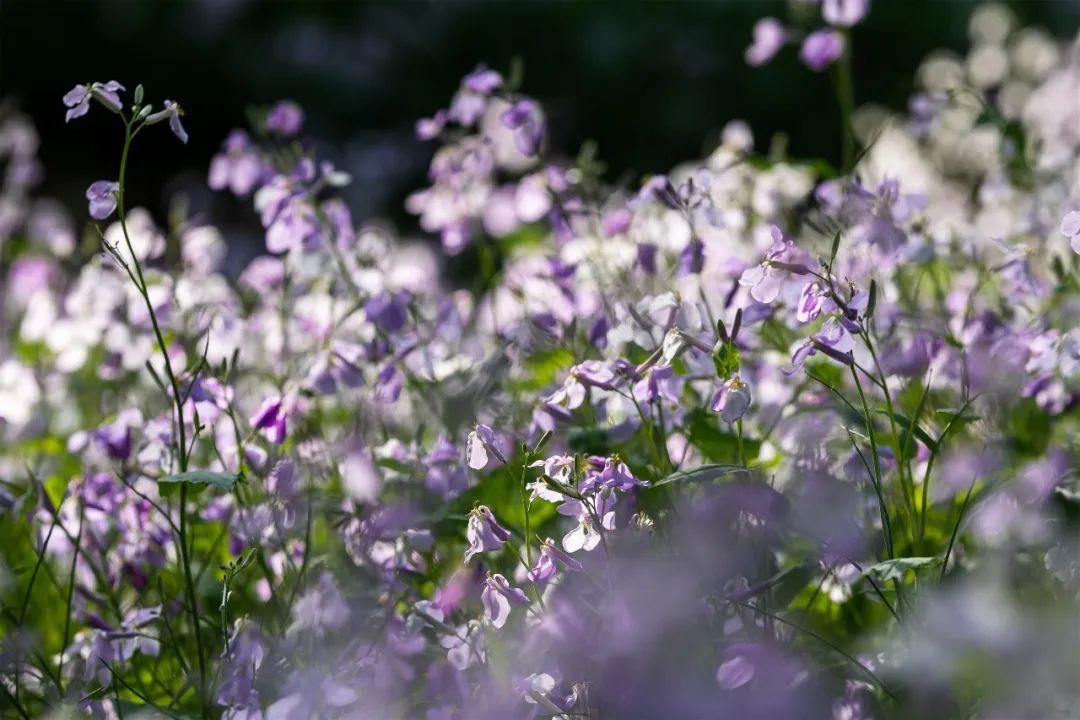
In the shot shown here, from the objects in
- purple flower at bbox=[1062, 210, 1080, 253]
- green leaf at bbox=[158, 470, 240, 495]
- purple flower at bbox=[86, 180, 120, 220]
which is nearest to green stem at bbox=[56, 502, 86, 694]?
green leaf at bbox=[158, 470, 240, 495]

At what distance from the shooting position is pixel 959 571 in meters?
1.50

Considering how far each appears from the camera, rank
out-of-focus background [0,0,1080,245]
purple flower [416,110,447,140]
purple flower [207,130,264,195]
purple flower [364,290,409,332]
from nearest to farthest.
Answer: purple flower [364,290,409,332], purple flower [416,110,447,140], purple flower [207,130,264,195], out-of-focus background [0,0,1080,245]

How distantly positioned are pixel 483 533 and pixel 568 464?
113 millimetres

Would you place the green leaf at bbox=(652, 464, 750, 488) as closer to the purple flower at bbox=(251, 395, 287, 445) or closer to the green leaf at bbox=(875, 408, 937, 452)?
the green leaf at bbox=(875, 408, 937, 452)

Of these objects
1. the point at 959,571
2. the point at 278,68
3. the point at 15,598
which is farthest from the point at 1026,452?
the point at 278,68

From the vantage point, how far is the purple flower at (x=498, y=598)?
133cm

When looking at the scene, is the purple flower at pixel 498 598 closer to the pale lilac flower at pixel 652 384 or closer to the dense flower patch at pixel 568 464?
the dense flower patch at pixel 568 464

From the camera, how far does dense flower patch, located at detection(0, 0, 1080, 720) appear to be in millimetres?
1309

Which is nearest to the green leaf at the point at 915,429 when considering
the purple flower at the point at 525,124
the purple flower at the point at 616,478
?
the purple flower at the point at 616,478

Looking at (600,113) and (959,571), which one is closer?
(959,571)

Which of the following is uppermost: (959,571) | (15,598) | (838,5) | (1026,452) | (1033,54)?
(1033,54)

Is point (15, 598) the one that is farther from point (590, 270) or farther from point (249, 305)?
point (590, 270)

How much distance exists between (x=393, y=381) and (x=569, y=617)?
Result: 0.61 meters

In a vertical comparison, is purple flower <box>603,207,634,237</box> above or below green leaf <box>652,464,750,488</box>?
above
